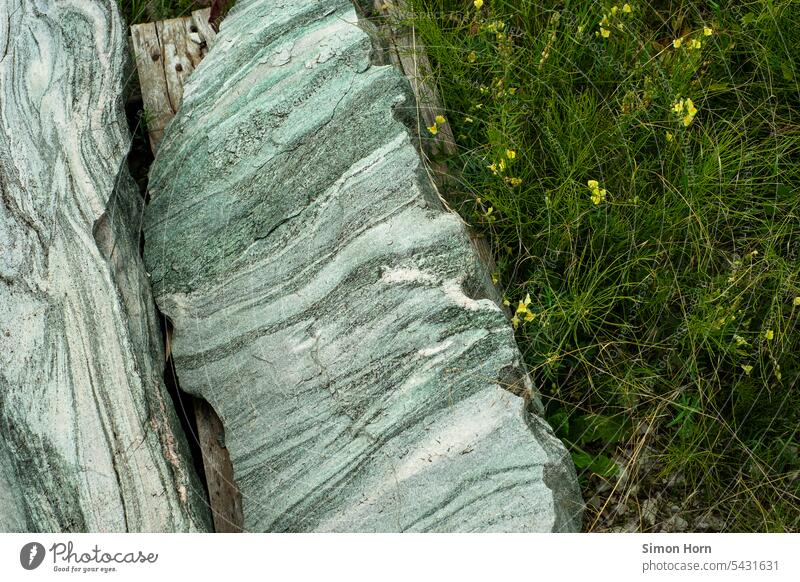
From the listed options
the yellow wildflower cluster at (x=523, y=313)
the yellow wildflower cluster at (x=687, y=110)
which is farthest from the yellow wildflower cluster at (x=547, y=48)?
the yellow wildflower cluster at (x=523, y=313)

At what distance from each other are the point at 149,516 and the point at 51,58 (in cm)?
171

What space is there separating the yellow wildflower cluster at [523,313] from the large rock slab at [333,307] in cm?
13

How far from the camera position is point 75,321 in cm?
263

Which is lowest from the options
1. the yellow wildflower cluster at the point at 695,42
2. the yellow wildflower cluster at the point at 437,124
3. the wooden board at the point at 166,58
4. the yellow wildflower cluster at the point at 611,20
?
the yellow wildflower cluster at the point at 695,42

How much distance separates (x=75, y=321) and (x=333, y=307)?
827mm

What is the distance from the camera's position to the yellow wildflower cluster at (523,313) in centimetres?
280

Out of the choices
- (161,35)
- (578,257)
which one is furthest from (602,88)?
(161,35)

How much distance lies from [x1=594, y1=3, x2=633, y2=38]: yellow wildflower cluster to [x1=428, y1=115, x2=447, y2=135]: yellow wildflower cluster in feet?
2.24

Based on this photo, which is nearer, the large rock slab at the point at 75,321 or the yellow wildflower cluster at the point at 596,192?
the large rock slab at the point at 75,321

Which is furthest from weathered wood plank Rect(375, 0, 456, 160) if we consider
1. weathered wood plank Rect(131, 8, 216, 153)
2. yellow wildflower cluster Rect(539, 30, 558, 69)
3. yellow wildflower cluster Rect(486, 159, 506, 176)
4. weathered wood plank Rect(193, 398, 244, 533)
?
weathered wood plank Rect(193, 398, 244, 533)

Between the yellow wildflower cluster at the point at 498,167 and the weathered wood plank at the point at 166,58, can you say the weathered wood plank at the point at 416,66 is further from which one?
the weathered wood plank at the point at 166,58

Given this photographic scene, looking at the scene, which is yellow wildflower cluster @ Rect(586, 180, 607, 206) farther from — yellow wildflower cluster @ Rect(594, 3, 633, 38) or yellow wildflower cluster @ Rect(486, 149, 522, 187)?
yellow wildflower cluster @ Rect(594, 3, 633, 38)

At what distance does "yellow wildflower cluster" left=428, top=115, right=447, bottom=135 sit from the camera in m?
3.08

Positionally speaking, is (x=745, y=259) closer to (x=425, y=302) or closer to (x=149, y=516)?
(x=425, y=302)
